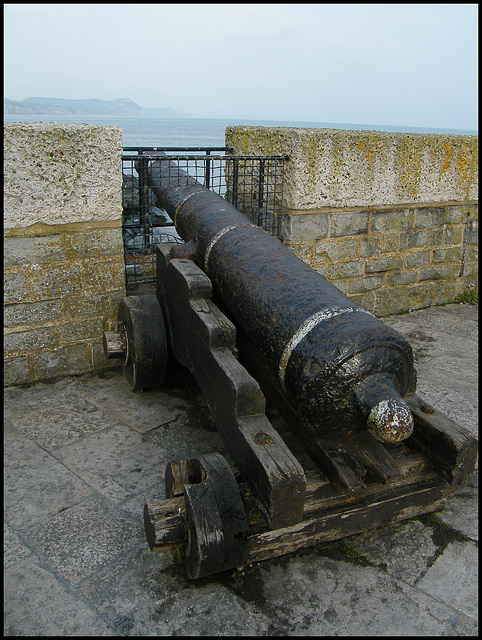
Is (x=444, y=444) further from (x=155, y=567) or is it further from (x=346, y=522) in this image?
(x=155, y=567)

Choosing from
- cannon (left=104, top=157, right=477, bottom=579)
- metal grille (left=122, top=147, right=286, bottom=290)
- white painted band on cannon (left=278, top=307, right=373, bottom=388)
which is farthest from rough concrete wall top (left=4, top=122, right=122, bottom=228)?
white painted band on cannon (left=278, top=307, right=373, bottom=388)

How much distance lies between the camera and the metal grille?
4.47m

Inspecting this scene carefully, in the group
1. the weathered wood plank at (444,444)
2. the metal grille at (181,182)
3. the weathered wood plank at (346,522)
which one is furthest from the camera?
the metal grille at (181,182)

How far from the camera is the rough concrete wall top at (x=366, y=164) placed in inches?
181

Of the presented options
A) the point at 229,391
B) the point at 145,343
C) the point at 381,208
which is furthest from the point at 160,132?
the point at 229,391

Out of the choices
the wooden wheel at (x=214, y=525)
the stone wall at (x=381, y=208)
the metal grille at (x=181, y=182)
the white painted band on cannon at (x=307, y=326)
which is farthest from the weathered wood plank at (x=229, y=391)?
the stone wall at (x=381, y=208)

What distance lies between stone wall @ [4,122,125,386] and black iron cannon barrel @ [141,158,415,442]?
4.16 ft

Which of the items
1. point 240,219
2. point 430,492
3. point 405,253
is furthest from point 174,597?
point 405,253

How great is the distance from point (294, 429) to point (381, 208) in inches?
120

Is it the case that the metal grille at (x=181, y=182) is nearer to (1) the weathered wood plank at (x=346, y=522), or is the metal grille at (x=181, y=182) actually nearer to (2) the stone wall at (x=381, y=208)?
(2) the stone wall at (x=381, y=208)

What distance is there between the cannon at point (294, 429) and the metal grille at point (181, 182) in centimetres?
158

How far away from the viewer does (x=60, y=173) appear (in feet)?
11.7

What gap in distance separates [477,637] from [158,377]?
230 centimetres

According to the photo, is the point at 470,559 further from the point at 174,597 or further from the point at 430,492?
the point at 174,597
